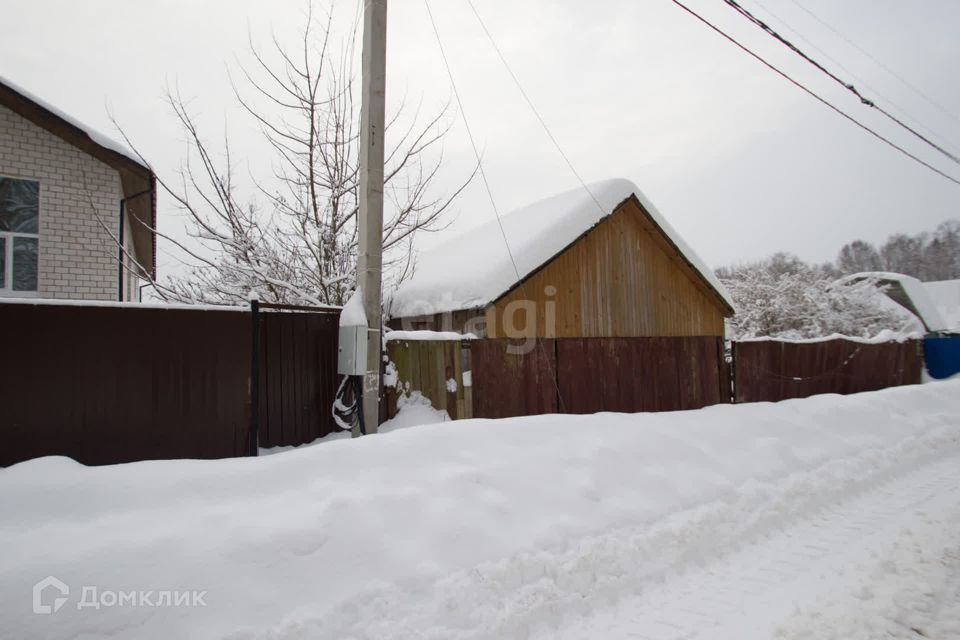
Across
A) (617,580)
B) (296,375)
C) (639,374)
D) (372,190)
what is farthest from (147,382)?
(639,374)

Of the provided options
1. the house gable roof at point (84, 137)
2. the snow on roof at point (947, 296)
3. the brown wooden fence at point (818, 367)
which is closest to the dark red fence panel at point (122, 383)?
the house gable roof at point (84, 137)

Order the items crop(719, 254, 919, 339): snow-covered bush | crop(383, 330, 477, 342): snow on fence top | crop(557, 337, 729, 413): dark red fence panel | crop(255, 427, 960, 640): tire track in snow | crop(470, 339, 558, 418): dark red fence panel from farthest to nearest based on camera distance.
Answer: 1. crop(719, 254, 919, 339): snow-covered bush
2. crop(557, 337, 729, 413): dark red fence panel
3. crop(470, 339, 558, 418): dark red fence panel
4. crop(383, 330, 477, 342): snow on fence top
5. crop(255, 427, 960, 640): tire track in snow

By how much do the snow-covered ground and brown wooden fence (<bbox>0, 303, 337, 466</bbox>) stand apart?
860 mm

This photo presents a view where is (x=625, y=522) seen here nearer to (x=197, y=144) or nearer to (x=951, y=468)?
(x=951, y=468)

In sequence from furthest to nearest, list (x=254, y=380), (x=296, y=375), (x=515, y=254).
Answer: (x=515, y=254)
(x=296, y=375)
(x=254, y=380)

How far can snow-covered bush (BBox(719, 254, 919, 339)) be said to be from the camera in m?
21.5

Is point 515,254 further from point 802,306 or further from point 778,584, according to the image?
point 802,306

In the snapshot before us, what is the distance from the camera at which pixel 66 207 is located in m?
8.20

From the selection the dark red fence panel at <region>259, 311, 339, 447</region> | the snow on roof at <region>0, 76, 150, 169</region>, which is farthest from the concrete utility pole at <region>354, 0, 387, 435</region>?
the snow on roof at <region>0, 76, 150, 169</region>

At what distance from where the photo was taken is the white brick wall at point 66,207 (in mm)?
7953

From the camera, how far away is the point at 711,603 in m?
3.22

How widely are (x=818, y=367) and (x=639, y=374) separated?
19.1 feet

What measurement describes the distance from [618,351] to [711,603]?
4.90 meters

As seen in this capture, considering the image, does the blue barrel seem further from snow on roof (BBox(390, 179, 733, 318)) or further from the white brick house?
the white brick house
